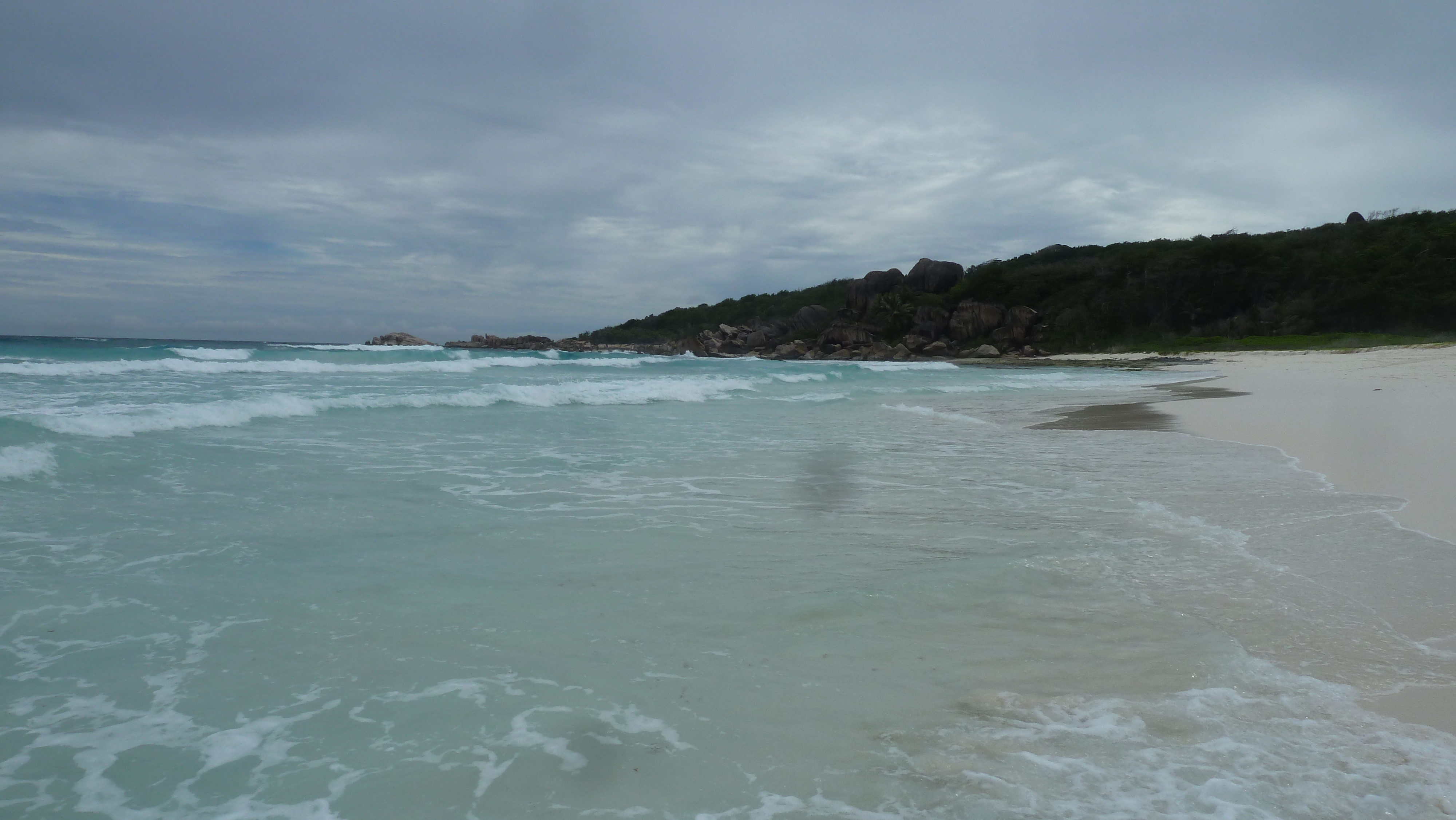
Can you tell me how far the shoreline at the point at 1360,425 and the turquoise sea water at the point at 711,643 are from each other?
0.16 metres

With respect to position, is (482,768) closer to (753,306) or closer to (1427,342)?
(1427,342)

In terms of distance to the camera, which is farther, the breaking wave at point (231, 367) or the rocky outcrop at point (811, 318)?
the rocky outcrop at point (811, 318)

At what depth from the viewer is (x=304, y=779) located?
2139 mm

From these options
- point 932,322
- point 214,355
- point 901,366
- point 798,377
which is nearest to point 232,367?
point 214,355

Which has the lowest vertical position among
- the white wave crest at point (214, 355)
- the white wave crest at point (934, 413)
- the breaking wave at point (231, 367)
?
the white wave crest at point (934, 413)

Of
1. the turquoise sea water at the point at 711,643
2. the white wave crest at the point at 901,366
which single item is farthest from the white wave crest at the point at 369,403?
the white wave crest at the point at 901,366

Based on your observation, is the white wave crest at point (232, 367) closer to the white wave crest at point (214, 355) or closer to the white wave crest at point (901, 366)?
the white wave crest at point (214, 355)

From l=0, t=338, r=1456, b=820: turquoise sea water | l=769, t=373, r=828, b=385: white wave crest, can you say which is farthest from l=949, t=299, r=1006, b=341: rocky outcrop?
l=0, t=338, r=1456, b=820: turquoise sea water

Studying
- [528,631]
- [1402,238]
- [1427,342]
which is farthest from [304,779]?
[1402,238]

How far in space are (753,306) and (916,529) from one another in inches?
3700

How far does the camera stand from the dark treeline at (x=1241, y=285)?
4231 centimetres

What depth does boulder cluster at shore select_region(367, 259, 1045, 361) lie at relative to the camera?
189 feet

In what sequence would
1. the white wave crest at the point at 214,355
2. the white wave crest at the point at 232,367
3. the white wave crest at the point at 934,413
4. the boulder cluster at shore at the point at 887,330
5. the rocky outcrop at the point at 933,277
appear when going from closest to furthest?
the white wave crest at the point at 934,413 < the white wave crest at the point at 232,367 < the white wave crest at the point at 214,355 < the boulder cluster at shore at the point at 887,330 < the rocky outcrop at the point at 933,277

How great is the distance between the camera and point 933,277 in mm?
67812
